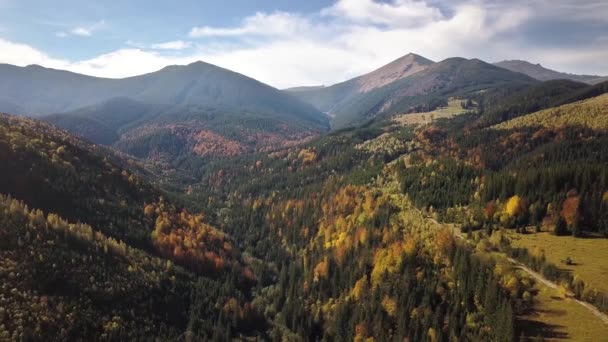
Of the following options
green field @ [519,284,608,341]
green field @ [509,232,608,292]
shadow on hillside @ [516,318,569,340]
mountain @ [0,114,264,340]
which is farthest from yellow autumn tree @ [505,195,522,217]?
mountain @ [0,114,264,340]

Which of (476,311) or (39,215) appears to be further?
(39,215)

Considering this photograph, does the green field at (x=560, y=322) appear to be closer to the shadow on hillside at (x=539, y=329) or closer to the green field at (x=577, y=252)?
the shadow on hillside at (x=539, y=329)

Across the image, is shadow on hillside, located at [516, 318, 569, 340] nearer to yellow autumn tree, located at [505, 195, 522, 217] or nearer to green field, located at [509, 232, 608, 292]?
green field, located at [509, 232, 608, 292]

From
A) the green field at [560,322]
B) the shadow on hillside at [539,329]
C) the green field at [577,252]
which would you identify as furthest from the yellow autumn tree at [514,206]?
the shadow on hillside at [539,329]

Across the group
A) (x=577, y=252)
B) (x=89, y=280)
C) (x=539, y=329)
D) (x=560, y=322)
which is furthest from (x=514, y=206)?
(x=89, y=280)

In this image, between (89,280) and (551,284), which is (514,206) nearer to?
(551,284)

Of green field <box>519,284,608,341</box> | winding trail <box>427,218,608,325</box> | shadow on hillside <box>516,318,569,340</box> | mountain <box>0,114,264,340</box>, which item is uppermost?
winding trail <box>427,218,608,325</box>

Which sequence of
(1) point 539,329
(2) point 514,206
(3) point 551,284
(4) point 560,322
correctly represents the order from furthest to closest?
(2) point 514,206, (3) point 551,284, (4) point 560,322, (1) point 539,329

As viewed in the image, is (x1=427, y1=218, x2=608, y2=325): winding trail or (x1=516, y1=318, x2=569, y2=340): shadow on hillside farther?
(x1=427, y1=218, x2=608, y2=325): winding trail

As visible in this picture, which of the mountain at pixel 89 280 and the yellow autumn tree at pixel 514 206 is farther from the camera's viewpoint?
the yellow autumn tree at pixel 514 206

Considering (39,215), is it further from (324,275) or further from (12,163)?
(324,275)

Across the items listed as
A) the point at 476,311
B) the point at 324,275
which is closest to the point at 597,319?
the point at 476,311
